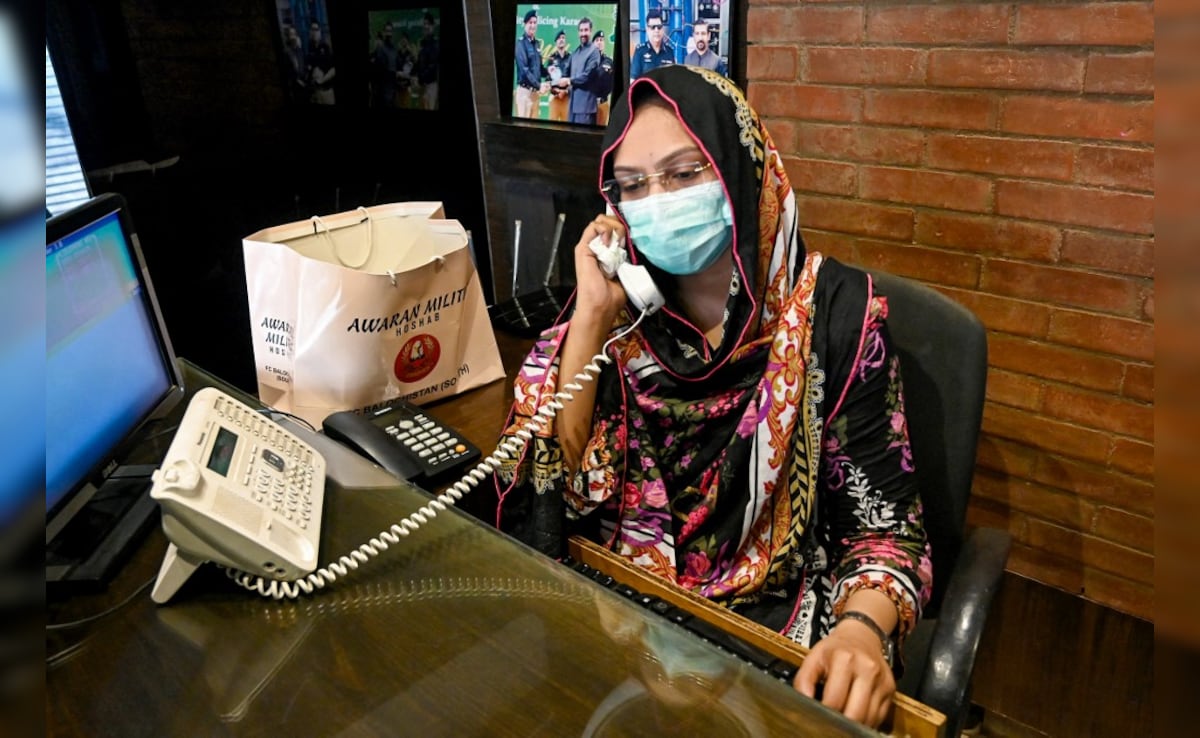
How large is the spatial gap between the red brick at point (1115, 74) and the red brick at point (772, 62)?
60 centimetres

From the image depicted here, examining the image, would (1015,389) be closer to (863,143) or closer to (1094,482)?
(1094,482)

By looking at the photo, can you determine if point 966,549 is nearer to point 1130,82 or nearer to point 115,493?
point 1130,82

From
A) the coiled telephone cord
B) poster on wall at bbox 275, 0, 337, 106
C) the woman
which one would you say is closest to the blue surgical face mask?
the woman

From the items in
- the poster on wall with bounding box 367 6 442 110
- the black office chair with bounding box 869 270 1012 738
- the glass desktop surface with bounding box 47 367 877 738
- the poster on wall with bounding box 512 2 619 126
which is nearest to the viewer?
the glass desktop surface with bounding box 47 367 877 738

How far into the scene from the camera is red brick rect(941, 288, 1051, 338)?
167 centimetres

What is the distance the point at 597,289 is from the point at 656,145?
24 centimetres

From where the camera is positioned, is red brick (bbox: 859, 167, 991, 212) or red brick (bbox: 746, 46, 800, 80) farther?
red brick (bbox: 746, 46, 800, 80)

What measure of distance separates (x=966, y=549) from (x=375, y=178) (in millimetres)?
2032

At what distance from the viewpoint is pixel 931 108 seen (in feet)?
5.51

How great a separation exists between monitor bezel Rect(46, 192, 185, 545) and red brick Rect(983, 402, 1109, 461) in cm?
158

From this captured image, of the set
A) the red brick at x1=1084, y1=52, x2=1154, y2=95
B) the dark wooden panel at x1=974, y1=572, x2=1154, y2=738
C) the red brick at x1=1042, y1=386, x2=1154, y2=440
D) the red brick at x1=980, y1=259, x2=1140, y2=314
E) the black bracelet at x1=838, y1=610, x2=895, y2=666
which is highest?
the red brick at x1=1084, y1=52, x2=1154, y2=95

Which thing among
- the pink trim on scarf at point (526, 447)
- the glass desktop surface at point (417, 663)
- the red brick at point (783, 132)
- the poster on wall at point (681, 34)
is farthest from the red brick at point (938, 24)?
the glass desktop surface at point (417, 663)

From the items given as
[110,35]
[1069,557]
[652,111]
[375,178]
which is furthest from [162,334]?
[1069,557]

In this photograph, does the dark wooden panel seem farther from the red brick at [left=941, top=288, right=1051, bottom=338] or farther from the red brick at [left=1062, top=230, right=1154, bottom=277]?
the red brick at [left=1062, top=230, right=1154, bottom=277]
